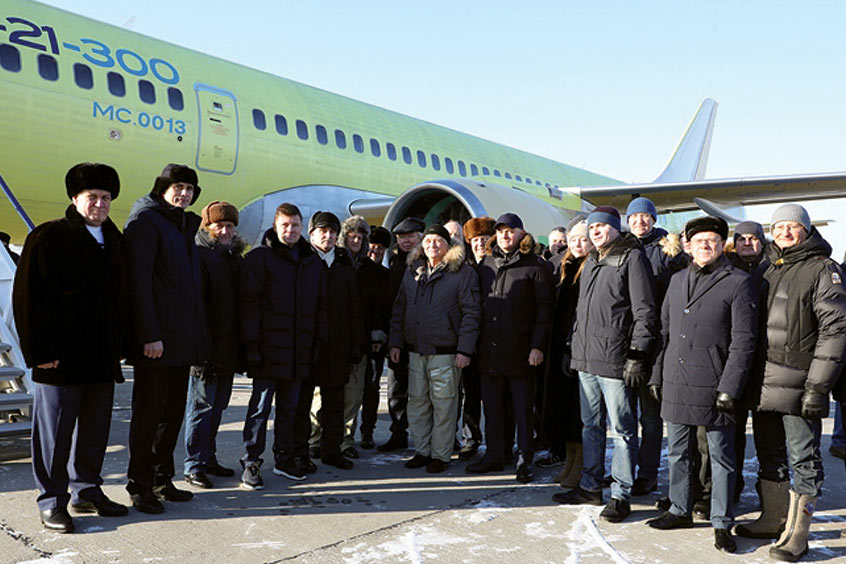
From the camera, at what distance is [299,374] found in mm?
4066

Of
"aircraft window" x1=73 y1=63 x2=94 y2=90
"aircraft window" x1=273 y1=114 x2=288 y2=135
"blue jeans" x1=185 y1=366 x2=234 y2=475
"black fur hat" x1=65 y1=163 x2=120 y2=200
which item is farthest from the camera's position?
"aircraft window" x1=273 y1=114 x2=288 y2=135

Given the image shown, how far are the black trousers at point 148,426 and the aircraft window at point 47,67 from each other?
171 inches

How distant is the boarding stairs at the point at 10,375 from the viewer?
4.12m

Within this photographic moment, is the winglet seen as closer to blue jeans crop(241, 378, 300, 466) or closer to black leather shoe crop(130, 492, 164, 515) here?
blue jeans crop(241, 378, 300, 466)

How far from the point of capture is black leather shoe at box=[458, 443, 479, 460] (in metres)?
4.79

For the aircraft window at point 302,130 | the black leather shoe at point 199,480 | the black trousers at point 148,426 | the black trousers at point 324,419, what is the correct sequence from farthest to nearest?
the aircraft window at point 302,130 < the black trousers at point 324,419 < the black leather shoe at point 199,480 < the black trousers at point 148,426

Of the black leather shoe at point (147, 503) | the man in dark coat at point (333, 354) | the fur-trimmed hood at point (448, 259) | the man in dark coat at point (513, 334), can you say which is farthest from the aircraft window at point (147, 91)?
the black leather shoe at point (147, 503)

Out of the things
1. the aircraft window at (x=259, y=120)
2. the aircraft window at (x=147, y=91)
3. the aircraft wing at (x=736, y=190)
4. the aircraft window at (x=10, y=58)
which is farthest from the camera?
the aircraft wing at (x=736, y=190)

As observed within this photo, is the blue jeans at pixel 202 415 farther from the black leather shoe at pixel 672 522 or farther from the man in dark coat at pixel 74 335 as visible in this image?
the black leather shoe at pixel 672 522

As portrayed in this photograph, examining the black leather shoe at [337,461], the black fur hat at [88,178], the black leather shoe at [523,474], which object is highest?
the black fur hat at [88,178]

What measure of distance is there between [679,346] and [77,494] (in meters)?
3.22

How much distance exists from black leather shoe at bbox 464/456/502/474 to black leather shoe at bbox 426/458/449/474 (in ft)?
0.55

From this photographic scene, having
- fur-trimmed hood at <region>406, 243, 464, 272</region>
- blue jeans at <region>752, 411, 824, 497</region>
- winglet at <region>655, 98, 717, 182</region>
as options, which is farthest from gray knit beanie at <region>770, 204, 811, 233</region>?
winglet at <region>655, 98, 717, 182</region>

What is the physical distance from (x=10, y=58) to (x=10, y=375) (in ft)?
11.3
